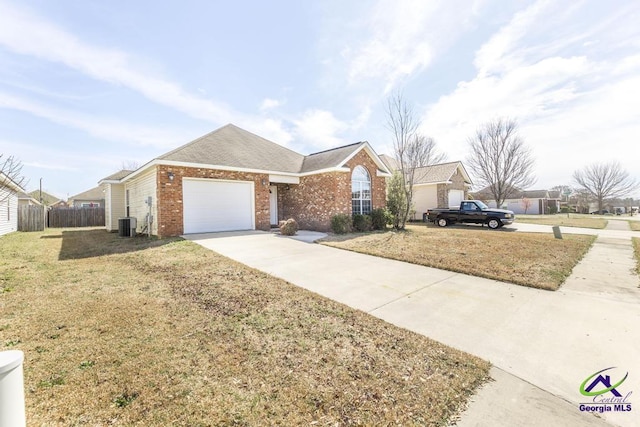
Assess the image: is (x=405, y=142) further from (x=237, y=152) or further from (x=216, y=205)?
(x=216, y=205)

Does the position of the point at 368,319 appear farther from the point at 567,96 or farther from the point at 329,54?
the point at 567,96

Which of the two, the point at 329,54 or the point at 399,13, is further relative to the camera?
the point at 329,54

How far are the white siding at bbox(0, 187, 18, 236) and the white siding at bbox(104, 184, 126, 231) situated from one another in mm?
4208

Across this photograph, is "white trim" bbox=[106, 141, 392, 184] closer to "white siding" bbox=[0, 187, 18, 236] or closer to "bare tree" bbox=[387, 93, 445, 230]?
"bare tree" bbox=[387, 93, 445, 230]

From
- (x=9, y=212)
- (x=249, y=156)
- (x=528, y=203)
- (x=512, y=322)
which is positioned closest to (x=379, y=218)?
(x=249, y=156)

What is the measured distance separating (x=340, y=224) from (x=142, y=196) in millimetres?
10237

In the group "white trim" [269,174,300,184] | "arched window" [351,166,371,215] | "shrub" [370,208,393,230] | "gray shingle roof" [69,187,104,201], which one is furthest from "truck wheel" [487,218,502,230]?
"gray shingle roof" [69,187,104,201]

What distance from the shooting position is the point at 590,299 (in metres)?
4.83

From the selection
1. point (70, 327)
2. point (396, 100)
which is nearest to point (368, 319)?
point (70, 327)

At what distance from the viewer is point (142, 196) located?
13.6 metres

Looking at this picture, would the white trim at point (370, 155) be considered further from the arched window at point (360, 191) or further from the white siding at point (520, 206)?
the white siding at point (520, 206)

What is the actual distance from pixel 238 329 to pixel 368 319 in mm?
1864

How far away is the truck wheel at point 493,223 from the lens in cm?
1570

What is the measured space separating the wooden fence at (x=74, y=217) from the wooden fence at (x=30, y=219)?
4.33m
